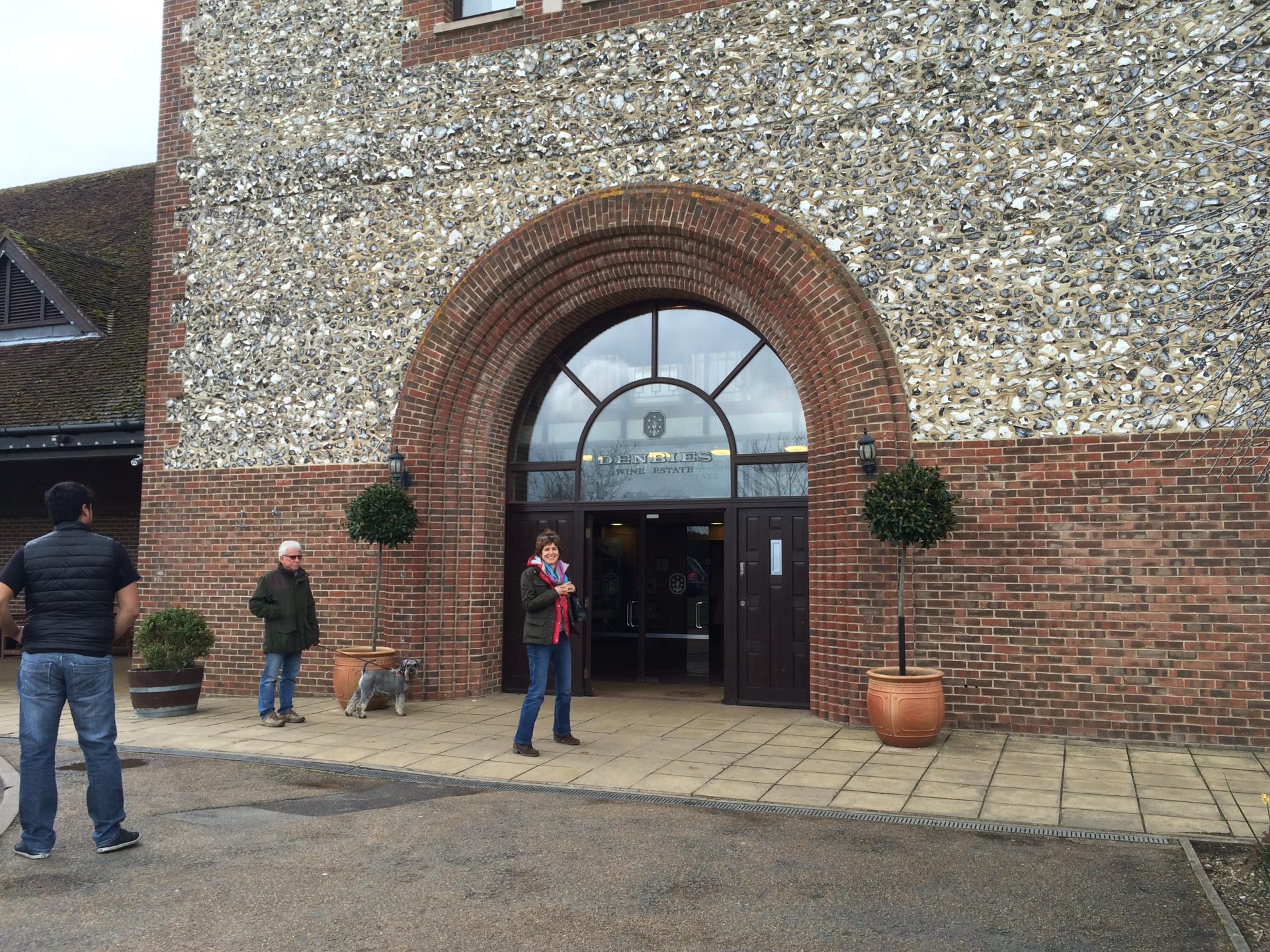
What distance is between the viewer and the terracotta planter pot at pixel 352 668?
924 cm

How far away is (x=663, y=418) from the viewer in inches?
402

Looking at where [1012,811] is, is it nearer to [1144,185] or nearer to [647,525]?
[1144,185]

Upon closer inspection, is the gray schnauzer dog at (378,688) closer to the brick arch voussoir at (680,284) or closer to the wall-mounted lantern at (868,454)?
the brick arch voussoir at (680,284)

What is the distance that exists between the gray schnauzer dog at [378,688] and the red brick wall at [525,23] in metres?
6.64

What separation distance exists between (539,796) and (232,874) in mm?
2072

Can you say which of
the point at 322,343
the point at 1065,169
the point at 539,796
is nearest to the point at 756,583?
the point at 539,796

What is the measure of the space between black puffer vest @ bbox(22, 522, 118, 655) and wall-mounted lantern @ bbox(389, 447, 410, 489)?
488cm

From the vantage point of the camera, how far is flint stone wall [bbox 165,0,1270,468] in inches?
303

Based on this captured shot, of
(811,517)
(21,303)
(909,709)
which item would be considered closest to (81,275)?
(21,303)

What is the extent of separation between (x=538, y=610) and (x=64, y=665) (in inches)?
125

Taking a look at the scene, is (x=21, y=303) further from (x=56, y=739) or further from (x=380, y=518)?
(x=56, y=739)

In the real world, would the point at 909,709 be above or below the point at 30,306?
below

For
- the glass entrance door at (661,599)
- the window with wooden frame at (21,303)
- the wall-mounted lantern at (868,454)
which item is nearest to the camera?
the wall-mounted lantern at (868,454)

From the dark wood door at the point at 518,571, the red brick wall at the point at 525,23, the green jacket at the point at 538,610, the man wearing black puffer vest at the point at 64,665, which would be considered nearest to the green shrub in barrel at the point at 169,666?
the dark wood door at the point at 518,571
